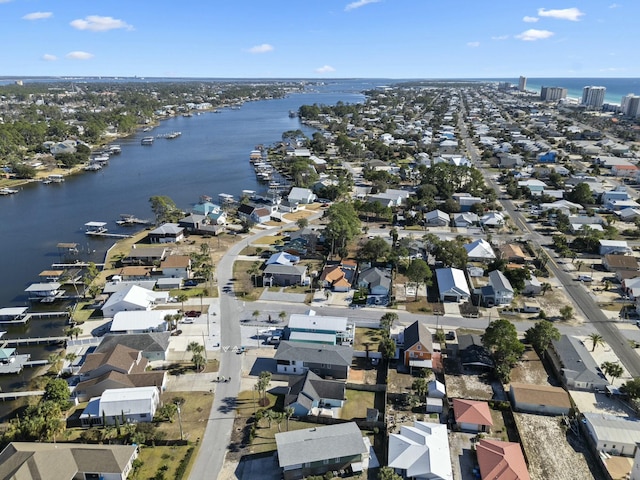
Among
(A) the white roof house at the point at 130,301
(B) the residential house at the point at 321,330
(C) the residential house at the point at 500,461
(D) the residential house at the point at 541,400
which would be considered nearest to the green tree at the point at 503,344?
(D) the residential house at the point at 541,400

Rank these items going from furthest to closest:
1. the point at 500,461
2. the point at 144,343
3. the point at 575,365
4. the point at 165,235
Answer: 1. the point at 165,235
2. the point at 144,343
3. the point at 575,365
4. the point at 500,461

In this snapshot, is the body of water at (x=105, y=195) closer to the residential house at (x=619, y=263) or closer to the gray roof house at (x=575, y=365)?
the gray roof house at (x=575, y=365)

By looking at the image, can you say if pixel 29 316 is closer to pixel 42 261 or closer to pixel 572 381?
pixel 42 261

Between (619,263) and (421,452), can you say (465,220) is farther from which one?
(421,452)

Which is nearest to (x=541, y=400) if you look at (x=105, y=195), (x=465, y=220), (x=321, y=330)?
(x=321, y=330)

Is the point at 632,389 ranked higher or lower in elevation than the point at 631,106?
lower

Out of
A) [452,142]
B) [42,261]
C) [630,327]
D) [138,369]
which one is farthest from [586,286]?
[452,142]
